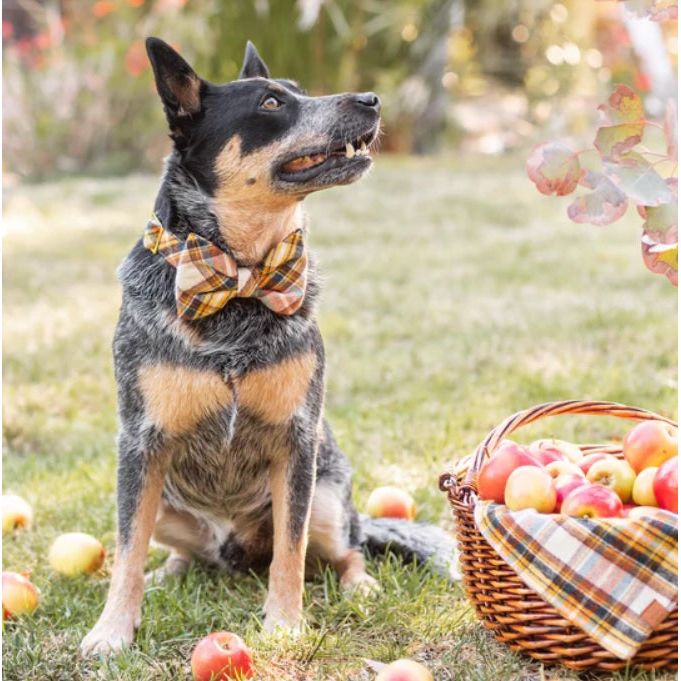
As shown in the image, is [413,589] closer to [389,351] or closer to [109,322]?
[389,351]

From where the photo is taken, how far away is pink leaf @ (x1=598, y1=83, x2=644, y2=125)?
2.49 metres

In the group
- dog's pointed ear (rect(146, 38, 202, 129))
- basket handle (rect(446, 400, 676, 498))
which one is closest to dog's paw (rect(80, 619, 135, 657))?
basket handle (rect(446, 400, 676, 498))

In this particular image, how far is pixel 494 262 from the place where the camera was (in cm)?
870

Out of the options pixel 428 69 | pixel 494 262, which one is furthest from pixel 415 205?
pixel 428 69

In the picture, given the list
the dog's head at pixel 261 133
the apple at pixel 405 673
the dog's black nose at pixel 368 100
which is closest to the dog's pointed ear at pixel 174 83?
the dog's head at pixel 261 133

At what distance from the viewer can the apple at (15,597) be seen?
330cm

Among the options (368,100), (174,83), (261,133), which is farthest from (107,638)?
(368,100)

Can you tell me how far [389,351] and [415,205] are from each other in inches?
184

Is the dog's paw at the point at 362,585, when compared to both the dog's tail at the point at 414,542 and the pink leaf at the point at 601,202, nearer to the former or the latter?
the dog's tail at the point at 414,542

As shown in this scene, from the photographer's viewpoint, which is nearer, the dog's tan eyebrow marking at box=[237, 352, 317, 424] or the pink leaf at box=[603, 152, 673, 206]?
the pink leaf at box=[603, 152, 673, 206]

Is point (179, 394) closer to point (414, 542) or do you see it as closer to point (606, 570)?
point (414, 542)

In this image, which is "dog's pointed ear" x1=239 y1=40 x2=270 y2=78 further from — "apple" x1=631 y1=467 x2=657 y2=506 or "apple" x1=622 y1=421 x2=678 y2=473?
"apple" x1=631 y1=467 x2=657 y2=506

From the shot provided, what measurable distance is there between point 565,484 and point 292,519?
0.91 metres

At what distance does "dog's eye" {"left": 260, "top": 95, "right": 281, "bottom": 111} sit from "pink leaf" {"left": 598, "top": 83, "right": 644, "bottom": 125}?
1.13m
